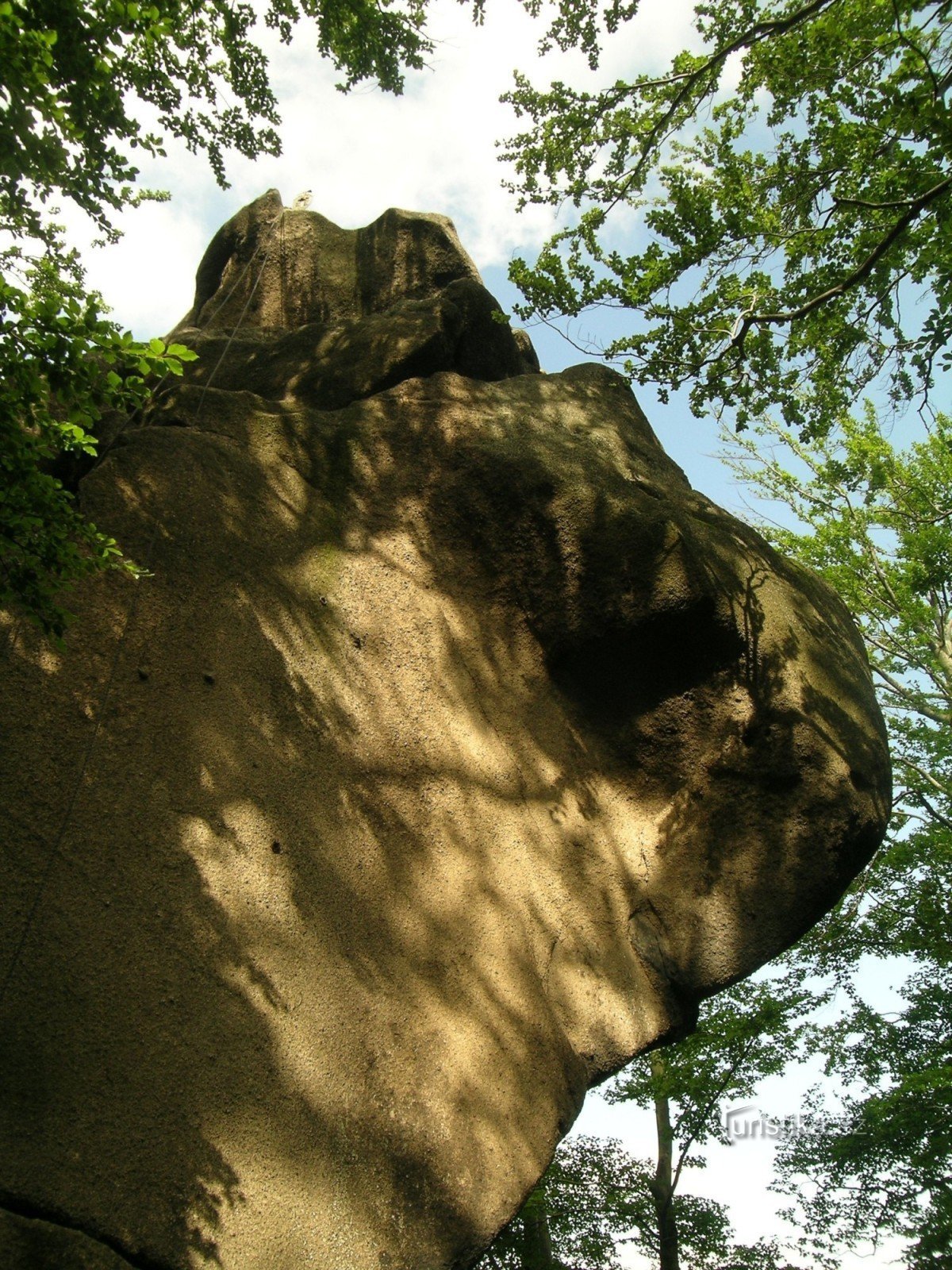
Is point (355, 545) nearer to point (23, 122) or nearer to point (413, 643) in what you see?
point (413, 643)

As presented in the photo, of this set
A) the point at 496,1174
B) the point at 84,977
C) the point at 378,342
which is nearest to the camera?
the point at 84,977

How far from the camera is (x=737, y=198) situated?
26.3 ft

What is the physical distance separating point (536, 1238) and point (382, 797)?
10.9m

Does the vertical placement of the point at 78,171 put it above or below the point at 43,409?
above

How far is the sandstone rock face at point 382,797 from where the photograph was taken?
3.86 metres

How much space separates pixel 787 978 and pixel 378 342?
12795 millimetres

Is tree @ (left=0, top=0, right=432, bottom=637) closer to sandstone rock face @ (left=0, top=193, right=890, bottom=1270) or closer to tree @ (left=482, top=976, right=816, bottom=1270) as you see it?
sandstone rock face @ (left=0, top=193, right=890, bottom=1270)

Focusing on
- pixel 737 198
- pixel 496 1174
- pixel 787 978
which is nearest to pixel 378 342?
pixel 737 198

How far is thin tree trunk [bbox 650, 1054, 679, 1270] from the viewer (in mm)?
14695

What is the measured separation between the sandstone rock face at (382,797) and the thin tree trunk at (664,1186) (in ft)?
34.4

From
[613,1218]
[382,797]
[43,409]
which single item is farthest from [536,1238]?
[43,409]

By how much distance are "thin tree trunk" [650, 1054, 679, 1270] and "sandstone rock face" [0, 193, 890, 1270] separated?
34.4 feet

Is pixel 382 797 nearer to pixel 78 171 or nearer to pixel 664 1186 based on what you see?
pixel 78 171

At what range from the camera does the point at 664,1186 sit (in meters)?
15.3
